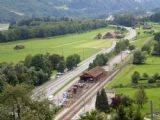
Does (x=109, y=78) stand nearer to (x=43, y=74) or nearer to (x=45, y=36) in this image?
(x=43, y=74)

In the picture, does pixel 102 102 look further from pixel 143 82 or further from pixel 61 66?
pixel 61 66

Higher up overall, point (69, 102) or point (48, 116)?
point (48, 116)

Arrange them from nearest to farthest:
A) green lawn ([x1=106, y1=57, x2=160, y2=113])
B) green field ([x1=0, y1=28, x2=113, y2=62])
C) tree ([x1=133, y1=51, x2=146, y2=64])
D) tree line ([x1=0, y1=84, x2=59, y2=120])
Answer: tree line ([x1=0, y1=84, x2=59, y2=120]) → green lawn ([x1=106, y1=57, x2=160, y2=113]) → tree ([x1=133, y1=51, x2=146, y2=64]) → green field ([x1=0, y1=28, x2=113, y2=62])

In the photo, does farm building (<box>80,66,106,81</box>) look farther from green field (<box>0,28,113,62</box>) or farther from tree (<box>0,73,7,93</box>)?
green field (<box>0,28,113,62</box>)

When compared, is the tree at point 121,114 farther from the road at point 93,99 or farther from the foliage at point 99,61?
the foliage at point 99,61

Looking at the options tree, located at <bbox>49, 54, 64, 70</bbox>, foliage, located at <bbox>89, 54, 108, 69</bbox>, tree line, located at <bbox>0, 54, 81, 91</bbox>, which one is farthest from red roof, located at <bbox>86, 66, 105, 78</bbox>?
tree, located at <bbox>49, 54, 64, 70</bbox>

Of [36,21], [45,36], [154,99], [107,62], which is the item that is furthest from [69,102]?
[36,21]
